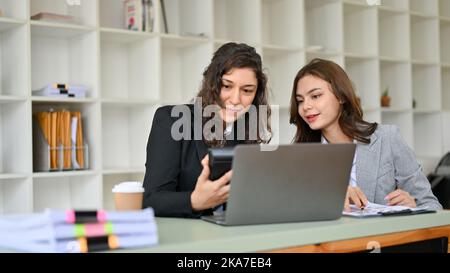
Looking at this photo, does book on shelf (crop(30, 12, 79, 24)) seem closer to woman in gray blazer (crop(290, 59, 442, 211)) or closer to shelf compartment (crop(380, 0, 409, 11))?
woman in gray blazer (crop(290, 59, 442, 211))

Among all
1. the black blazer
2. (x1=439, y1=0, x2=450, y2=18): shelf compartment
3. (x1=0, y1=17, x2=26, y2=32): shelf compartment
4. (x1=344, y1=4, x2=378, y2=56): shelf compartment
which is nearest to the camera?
the black blazer

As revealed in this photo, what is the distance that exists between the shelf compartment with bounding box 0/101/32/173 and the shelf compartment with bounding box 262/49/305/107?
5.24 feet

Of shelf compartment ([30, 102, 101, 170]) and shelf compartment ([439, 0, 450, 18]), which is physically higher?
shelf compartment ([439, 0, 450, 18])

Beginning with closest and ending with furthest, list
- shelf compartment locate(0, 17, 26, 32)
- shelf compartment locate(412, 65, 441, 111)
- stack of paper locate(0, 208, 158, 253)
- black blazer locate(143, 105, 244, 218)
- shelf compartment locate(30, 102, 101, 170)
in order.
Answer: stack of paper locate(0, 208, 158, 253) → black blazer locate(143, 105, 244, 218) → shelf compartment locate(0, 17, 26, 32) → shelf compartment locate(30, 102, 101, 170) → shelf compartment locate(412, 65, 441, 111)

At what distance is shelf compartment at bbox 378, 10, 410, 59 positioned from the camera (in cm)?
445

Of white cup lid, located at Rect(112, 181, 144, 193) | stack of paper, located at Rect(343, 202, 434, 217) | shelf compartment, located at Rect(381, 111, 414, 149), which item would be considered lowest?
stack of paper, located at Rect(343, 202, 434, 217)

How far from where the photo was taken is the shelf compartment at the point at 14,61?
9.32ft

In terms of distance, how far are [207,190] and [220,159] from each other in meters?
0.17

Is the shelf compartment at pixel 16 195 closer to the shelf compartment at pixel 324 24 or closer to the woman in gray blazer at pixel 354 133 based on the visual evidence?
the woman in gray blazer at pixel 354 133

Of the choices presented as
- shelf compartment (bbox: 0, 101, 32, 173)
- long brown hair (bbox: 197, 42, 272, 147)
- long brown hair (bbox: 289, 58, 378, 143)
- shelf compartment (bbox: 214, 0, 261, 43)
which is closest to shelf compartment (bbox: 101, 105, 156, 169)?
shelf compartment (bbox: 0, 101, 32, 173)

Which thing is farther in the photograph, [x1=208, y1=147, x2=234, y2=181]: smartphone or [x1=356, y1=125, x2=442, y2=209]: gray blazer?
[x1=356, y1=125, x2=442, y2=209]: gray blazer

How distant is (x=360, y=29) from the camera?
4.31m

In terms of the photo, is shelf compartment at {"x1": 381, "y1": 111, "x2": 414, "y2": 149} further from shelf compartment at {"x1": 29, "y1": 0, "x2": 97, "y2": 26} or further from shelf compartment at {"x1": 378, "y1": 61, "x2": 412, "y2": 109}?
shelf compartment at {"x1": 29, "y1": 0, "x2": 97, "y2": 26}

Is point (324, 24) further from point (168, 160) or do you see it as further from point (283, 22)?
point (168, 160)
